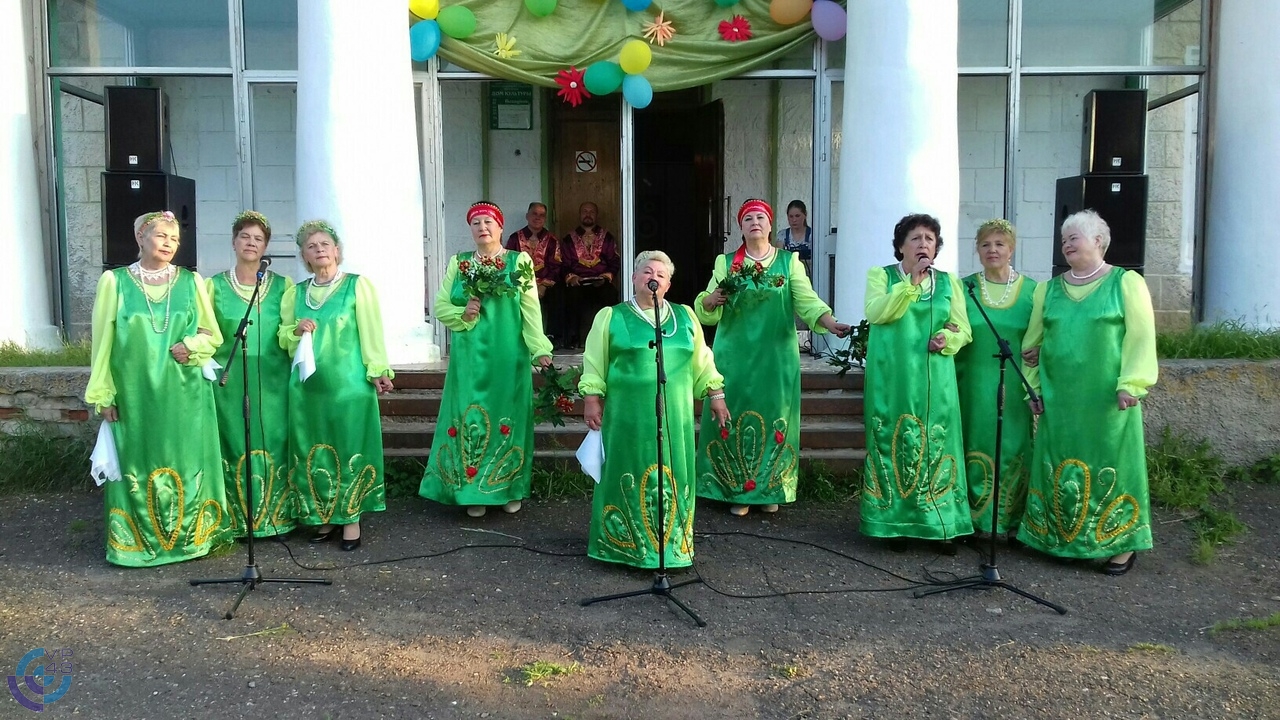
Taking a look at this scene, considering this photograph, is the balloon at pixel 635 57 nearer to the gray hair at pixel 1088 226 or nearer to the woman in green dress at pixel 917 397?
the woman in green dress at pixel 917 397

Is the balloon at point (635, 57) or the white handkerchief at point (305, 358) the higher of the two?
the balloon at point (635, 57)

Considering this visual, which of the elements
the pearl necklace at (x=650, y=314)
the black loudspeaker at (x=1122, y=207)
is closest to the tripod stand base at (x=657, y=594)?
the pearl necklace at (x=650, y=314)

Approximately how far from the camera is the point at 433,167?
376 inches

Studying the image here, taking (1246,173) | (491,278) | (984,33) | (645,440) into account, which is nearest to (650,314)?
(645,440)

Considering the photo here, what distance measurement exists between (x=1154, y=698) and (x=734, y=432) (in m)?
2.80

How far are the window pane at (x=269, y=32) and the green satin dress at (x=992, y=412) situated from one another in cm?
693

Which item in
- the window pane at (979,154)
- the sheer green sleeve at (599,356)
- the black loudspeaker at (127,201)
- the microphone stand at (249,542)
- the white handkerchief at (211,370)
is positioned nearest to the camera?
the microphone stand at (249,542)

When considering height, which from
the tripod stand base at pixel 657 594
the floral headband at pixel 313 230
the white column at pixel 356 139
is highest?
the white column at pixel 356 139

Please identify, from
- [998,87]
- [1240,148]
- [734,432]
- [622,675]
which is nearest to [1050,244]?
[998,87]

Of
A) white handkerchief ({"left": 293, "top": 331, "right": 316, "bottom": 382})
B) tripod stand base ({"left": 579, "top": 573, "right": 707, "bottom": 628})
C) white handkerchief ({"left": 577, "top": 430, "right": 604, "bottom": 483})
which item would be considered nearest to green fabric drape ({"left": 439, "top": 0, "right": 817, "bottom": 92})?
white handkerchief ({"left": 293, "top": 331, "right": 316, "bottom": 382})

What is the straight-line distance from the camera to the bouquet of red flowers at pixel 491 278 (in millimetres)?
5844

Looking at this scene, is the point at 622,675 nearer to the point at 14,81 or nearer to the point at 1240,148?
the point at 1240,148

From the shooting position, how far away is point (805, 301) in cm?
593

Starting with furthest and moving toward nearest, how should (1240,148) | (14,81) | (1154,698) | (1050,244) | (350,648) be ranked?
1. (1050,244)
2. (14,81)
3. (1240,148)
4. (350,648)
5. (1154,698)
